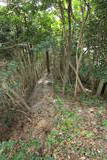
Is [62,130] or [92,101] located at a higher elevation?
[92,101]

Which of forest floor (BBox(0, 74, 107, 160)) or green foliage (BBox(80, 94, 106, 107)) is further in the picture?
green foliage (BBox(80, 94, 106, 107))

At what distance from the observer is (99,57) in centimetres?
364

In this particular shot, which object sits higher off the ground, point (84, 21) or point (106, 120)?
point (84, 21)

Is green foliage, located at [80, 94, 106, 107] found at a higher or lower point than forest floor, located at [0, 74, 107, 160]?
higher

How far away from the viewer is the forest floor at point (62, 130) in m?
2.54

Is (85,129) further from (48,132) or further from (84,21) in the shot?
(84,21)

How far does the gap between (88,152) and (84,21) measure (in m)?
2.41

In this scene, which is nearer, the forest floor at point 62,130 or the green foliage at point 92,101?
the forest floor at point 62,130

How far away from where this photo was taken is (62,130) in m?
2.92

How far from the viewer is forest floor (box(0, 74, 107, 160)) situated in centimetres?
254

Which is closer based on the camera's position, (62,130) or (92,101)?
(62,130)

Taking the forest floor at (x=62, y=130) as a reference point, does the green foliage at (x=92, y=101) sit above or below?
above

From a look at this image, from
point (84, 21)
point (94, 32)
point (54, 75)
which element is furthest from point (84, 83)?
point (84, 21)

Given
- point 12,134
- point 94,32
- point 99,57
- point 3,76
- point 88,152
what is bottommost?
point 12,134
